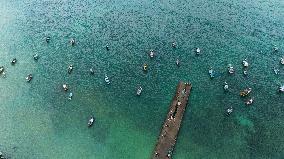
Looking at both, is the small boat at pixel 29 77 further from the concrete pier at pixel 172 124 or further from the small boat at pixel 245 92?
the small boat at pixel 245 92

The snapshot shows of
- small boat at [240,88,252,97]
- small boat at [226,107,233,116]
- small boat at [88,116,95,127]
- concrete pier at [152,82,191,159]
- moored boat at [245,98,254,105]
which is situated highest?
small boat at [240,88,252,97]

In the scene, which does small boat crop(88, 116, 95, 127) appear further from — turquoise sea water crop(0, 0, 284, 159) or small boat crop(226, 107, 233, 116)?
small boat crop(226, 107, 233, 116)

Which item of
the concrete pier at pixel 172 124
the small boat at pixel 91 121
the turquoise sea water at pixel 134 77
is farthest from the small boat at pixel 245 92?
the small boat at pixel 91 121

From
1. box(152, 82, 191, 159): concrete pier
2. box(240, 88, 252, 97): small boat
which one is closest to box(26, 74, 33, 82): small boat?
box(152, 82, 191, 159): concrete pier

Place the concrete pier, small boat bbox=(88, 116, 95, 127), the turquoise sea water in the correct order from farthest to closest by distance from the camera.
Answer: small boat bbox=(88, 116, 95, 127) → the turquoise sea water → the concrete pier

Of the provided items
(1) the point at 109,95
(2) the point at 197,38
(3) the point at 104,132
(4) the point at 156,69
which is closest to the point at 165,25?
(2) the point at 197,38

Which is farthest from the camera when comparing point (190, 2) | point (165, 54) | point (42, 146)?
point (190, 2)

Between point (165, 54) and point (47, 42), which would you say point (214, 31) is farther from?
point (47, 42)
